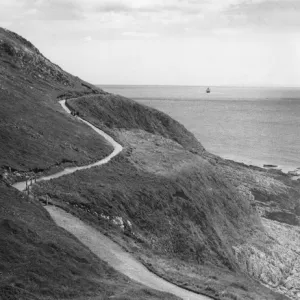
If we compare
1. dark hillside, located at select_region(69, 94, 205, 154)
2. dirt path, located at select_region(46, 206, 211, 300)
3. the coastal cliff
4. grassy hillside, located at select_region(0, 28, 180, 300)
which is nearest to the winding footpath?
dirt path, located at select_region(46, 206, 211, 300)

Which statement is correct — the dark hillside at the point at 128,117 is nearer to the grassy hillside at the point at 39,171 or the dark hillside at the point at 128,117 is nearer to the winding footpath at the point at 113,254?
the grassy hillside at the point at 39,171

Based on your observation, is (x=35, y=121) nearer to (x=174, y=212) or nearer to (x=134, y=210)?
(x=134, y=210)

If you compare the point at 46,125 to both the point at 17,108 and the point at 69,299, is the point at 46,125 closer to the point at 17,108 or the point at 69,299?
the point at 17,108

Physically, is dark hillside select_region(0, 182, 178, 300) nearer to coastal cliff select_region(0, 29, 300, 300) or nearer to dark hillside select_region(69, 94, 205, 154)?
coastal cliff select_region(0, 29, 300, 300)

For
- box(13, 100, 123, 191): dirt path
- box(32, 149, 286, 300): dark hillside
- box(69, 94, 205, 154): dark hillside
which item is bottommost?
box(32, 149, 286, 300): dark hillside

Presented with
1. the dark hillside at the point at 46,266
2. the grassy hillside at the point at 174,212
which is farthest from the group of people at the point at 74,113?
the dark hillside at the point at 46,266
